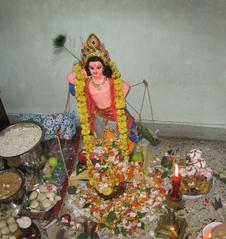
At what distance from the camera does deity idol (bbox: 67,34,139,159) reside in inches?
129

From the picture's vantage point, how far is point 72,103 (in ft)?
15.0

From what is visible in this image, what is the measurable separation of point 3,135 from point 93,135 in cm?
117

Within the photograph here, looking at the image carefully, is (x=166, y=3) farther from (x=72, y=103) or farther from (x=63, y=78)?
(x=72, y=103)

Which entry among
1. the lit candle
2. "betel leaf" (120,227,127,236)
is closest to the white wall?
the lit candle

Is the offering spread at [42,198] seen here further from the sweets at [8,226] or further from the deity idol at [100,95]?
the deity idol at [100,95]

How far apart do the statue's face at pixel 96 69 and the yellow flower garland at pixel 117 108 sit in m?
0.11

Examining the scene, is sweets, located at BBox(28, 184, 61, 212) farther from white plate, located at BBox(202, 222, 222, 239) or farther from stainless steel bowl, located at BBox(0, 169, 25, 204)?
white plate, located at BBox(202, 222, 222, 239)

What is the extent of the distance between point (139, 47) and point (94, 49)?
2.35 feet

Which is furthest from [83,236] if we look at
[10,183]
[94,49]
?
[94,49]

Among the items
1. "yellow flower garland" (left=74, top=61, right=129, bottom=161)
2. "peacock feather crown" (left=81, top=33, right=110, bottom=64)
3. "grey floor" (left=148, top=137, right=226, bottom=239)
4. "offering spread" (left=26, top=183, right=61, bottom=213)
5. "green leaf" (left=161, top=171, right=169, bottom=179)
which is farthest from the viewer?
"green leaf" (left=161, top=171, right=169, bottom=179)

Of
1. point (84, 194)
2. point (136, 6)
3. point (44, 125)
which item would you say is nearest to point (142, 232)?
point (84, 194)

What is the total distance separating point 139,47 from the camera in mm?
3762

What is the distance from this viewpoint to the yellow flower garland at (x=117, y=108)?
347 cm

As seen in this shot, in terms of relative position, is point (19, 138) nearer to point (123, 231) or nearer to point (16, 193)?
point (16, 193)
